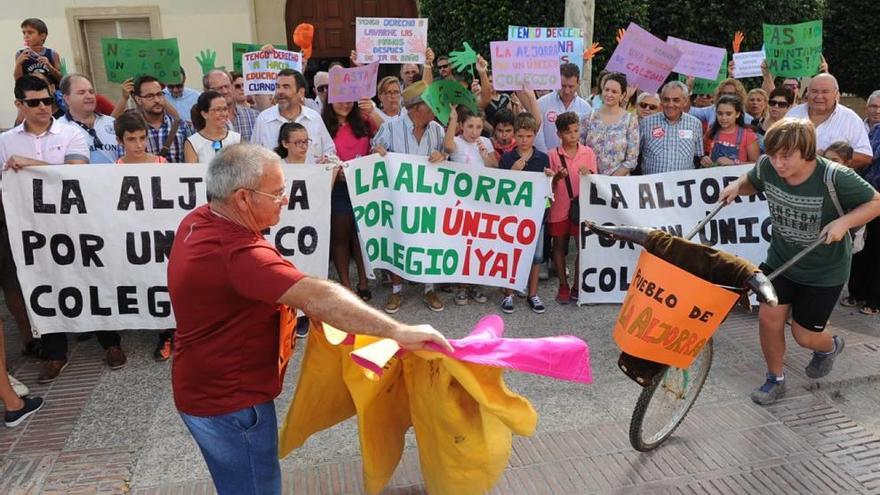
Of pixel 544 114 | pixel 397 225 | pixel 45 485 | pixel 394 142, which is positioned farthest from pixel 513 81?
pixel 45 485

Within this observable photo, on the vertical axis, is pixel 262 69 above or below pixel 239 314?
above

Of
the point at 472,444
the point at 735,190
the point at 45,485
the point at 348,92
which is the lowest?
the point at 45,485

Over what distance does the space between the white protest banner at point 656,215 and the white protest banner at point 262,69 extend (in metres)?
3.35

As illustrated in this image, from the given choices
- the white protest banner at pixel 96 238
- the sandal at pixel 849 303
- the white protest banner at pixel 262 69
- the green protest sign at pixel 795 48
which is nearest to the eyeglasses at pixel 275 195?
the white protest banner at pixel 96 238

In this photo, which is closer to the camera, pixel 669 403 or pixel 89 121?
pixel 669 403

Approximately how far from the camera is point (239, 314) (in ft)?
7.43

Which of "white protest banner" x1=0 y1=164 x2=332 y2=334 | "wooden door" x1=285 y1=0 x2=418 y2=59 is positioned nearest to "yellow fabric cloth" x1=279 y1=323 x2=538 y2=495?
"white protest banner" x1=0 y1=164 x2=332 y2=334

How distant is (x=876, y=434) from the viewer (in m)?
3.89

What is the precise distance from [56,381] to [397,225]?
2817 millimetres

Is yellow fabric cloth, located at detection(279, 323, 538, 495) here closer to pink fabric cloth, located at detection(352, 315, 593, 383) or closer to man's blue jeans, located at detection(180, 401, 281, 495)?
pink fabric cloth, located at detection(352, 315, 593, 383)

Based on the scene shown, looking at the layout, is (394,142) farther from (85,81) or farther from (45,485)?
(45,485)

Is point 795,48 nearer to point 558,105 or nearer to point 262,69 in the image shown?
point 558,105

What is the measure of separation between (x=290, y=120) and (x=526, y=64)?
7.39ft

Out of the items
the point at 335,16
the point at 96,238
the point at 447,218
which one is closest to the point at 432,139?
the point at 447,218
